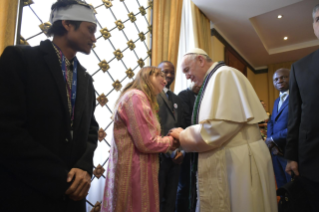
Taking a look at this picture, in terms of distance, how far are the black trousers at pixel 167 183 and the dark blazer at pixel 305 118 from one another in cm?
84

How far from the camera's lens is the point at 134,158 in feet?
4.56

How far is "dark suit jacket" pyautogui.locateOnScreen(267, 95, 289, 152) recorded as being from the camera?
2.07 m

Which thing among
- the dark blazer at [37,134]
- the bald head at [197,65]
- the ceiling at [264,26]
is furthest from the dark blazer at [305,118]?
the ceiling at [264,26]

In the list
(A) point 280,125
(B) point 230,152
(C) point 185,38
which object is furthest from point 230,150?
(C) point 185,38

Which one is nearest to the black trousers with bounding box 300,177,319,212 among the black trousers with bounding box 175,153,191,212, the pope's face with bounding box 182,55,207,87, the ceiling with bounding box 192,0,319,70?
the pope's face with bounding box 182,55,207,87

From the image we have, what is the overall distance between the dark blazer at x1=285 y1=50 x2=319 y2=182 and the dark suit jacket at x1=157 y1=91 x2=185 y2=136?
90 cm

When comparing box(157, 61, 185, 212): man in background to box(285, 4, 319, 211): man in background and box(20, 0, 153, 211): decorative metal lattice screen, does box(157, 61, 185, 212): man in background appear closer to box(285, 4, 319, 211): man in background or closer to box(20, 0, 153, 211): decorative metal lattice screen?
box(20, 0, 153, 211): decorative metal lattice screen

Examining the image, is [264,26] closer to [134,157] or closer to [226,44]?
[226,44]

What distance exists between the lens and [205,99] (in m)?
1.36

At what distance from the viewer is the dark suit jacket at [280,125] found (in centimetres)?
207

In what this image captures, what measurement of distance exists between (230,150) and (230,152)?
12 mm

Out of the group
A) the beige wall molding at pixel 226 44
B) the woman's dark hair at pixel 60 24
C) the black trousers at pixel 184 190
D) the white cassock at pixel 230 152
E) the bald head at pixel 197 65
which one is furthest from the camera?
the beige wall molding at pixel 226 44

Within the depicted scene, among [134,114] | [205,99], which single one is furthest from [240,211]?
[134,114]

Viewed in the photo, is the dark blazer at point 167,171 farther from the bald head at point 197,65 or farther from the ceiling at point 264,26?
the ceiling at point 264,26
